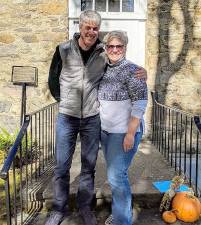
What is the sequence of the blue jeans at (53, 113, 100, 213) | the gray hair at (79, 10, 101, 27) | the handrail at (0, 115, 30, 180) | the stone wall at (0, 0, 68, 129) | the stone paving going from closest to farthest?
the handrail at (0, 115, 30, 180)
the gray hair at (79, 10, 101, 27)
the blue jeans at (53, 113, 100, 213)
the stone paving
the stone wall at (0, 0, 68, 129)

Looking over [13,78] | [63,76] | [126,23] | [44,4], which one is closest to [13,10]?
[44,4]

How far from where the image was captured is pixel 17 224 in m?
3.62

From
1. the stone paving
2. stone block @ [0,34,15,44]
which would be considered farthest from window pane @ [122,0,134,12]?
the stone paving

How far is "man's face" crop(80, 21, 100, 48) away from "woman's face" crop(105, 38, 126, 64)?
0.25 metres

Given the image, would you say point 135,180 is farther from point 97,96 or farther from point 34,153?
point 34,153

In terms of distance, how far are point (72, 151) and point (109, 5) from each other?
3.88 metres

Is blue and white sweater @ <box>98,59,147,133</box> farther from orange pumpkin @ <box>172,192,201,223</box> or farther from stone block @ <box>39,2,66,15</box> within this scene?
stone block @ <box>39,2,66,15</box>

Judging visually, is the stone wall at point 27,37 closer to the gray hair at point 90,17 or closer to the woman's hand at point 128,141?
the gray hair at point 90,17

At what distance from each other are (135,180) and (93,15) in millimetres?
2088

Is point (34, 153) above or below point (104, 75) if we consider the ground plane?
below

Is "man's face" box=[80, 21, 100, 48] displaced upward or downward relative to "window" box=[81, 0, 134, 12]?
downward

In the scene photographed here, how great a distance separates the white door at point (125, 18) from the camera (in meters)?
6.40

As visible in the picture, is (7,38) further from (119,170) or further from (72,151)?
(119,170)

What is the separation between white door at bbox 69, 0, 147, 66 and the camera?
6.40 metres
